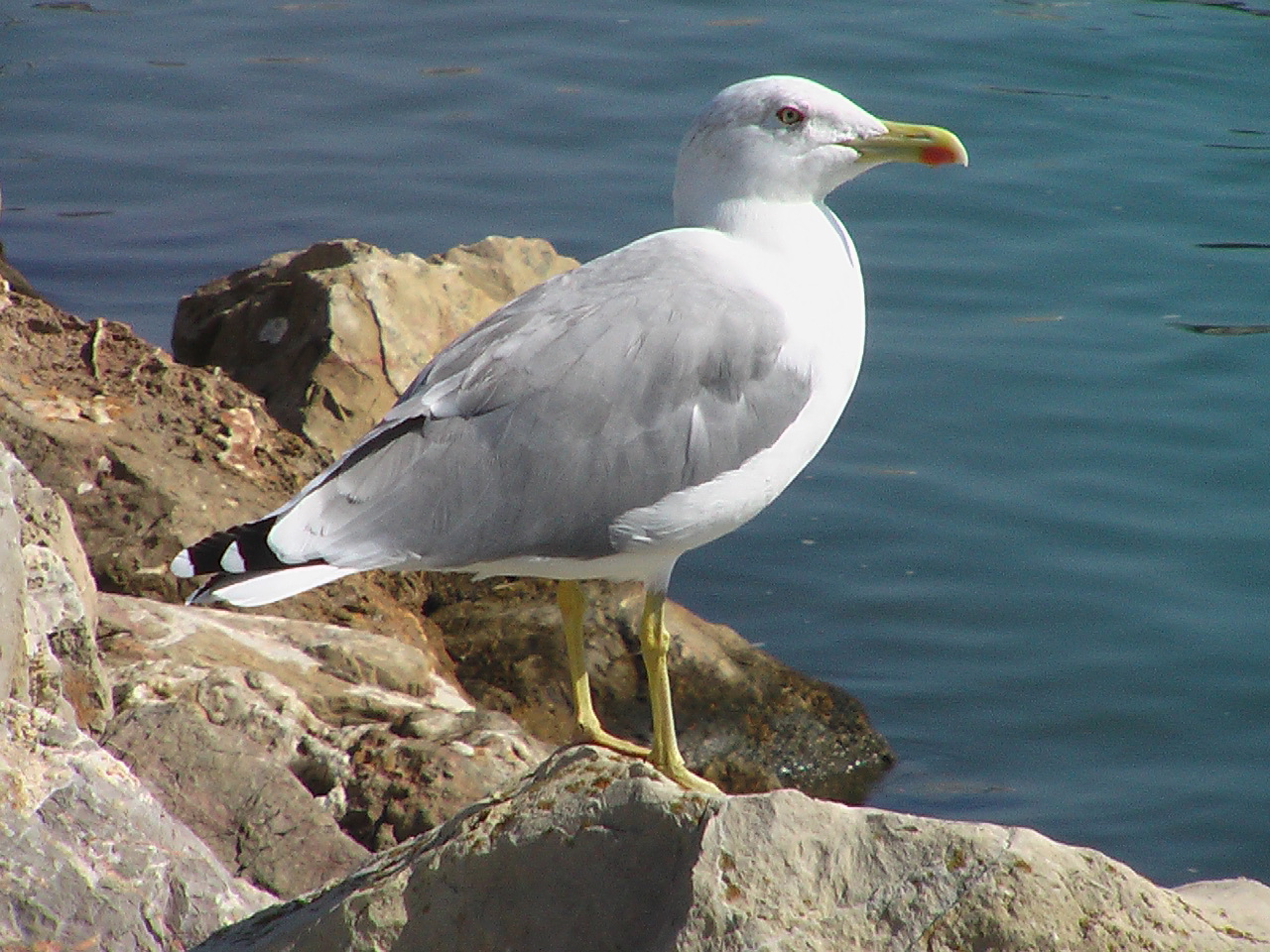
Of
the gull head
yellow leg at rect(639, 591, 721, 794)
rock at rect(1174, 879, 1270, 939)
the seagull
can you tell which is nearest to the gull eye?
the gull head

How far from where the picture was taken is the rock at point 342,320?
6.98m

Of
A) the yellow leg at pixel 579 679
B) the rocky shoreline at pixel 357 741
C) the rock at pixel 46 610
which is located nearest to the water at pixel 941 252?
the rocky shoreline at pixel 357 741

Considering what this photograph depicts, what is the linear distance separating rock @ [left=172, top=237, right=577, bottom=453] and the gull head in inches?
89.1

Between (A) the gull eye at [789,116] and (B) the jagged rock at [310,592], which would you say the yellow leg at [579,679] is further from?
Answer: (A) the gull eye at [789,116]

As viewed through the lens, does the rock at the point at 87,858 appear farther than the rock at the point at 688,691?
No

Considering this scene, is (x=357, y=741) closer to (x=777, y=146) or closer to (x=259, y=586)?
(x=259, y=586)

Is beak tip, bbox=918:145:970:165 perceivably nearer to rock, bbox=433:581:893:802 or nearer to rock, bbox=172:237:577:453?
rock, bbox=433:581:893:802

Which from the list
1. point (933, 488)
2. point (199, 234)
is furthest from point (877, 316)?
point (199, 234)

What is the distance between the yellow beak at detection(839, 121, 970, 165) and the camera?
16.7 ft

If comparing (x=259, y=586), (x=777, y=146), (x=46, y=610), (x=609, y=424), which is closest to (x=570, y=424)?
(x=609, y=424)

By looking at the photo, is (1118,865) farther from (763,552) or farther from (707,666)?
(763,552)

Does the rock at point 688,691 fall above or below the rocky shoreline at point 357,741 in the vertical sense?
below

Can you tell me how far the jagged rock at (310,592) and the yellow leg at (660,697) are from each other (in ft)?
2.85

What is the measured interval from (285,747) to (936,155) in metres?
2.40
